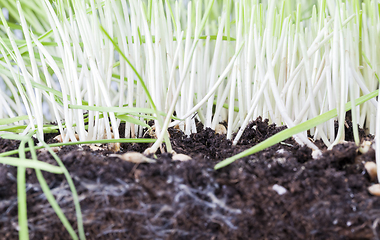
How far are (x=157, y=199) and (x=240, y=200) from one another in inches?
3.4

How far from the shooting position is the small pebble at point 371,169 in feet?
0.90

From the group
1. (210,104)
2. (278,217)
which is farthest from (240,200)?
(210,104)

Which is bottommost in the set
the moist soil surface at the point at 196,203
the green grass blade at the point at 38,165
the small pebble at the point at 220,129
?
the small pebble at the point at 220,129

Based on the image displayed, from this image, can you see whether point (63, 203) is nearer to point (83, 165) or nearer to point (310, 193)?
point (83, 165)

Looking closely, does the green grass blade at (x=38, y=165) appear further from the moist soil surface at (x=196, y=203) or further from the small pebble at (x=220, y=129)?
the small pebble at (x=220, y=129)

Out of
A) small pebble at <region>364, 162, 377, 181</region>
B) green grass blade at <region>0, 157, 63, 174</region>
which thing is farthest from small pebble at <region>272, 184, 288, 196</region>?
green grass blade at <region>0, 157, 63, 174</region>

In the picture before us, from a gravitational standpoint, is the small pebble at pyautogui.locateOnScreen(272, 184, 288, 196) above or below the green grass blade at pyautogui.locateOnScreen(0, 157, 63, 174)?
below

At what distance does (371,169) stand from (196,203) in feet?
0.68

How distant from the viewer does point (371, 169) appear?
274mm

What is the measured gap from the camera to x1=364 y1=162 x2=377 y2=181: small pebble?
0.90ft

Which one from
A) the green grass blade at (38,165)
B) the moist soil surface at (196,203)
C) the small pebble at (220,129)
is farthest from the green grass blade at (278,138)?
the small pebble at (220,129)

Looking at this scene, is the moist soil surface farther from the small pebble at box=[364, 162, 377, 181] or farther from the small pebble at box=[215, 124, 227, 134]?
the small pebble at box=[215, 124, 227, 134]

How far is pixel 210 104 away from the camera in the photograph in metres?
0.52

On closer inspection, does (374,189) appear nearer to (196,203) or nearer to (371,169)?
(371,169)
